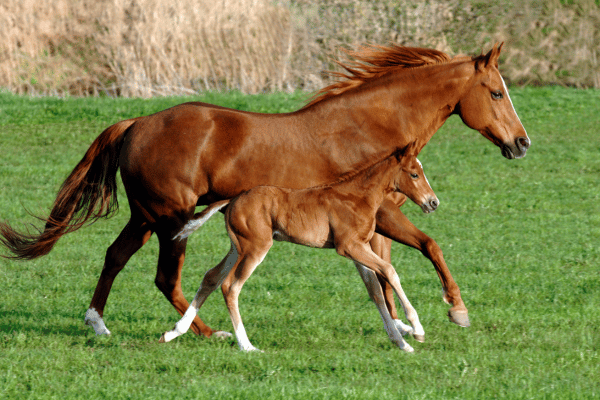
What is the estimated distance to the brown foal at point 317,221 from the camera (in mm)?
6012

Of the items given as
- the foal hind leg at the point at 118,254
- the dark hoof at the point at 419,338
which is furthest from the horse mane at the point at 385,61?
the dark hoof at the point at 419,338

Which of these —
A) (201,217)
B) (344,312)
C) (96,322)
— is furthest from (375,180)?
(96,322)

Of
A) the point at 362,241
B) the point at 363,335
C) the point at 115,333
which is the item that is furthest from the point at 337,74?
the point at 115,333

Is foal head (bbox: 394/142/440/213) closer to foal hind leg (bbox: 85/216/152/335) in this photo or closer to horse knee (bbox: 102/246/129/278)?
foal hind leg (bbox: 85/216/152/335)

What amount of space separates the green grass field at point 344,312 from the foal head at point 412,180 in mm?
1062

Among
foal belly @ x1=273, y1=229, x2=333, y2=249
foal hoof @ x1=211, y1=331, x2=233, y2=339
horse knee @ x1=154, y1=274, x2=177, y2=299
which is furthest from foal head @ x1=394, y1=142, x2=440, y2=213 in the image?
horse knee @ x1=154, y1=274, x2=177, y2=299

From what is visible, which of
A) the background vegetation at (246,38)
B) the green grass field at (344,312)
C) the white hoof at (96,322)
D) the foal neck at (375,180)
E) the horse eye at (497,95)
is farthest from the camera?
the background vegetation at (246,38)

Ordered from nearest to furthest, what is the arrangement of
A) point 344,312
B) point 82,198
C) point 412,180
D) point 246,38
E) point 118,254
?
point 412,180
point 118,254
point 82,198
point 344,312
point 246,38

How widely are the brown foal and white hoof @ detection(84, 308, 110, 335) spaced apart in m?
0.84

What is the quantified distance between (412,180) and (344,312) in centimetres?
174

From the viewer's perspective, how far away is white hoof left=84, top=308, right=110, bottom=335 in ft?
22.3

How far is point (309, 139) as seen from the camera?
6.52 metres

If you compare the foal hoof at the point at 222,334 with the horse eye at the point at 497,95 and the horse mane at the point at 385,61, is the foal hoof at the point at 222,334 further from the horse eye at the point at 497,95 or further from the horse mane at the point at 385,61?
the horse eye at the point at 497,95

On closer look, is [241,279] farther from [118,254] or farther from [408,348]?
[118,254]
